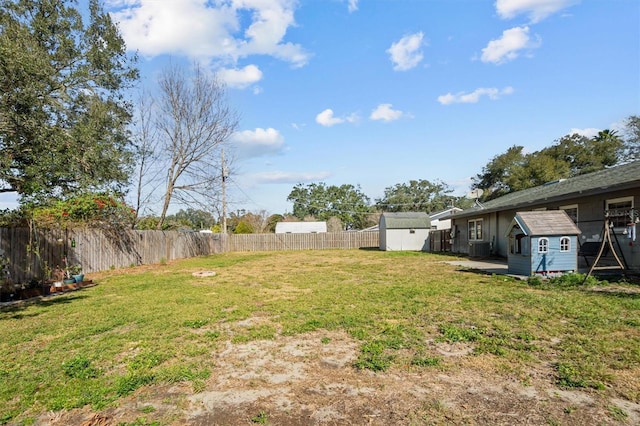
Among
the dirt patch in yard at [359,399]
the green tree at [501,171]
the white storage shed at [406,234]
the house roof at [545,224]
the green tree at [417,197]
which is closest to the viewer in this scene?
the dirt patch in yard at [359,399]

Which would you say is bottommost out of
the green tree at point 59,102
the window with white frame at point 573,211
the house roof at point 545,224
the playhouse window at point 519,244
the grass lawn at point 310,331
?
the grass lawn at point 310,331

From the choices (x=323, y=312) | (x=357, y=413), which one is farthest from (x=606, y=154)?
(x=357, y=413)

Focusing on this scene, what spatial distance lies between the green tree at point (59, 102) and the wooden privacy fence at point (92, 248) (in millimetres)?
1930

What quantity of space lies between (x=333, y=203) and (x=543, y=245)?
49.2 metres

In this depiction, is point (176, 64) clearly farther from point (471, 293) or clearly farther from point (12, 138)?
point (471, 293)

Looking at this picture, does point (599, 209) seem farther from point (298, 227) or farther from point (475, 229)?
point (298, 227)

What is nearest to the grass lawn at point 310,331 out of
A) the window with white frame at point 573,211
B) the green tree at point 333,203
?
the window with white frame at point 573,211

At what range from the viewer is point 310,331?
4.76 m

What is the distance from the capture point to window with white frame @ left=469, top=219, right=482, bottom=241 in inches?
749

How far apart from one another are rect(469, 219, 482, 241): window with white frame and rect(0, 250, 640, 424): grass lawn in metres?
11.8

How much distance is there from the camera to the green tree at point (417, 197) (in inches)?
2212

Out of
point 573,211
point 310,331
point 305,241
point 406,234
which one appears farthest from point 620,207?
point 305,241

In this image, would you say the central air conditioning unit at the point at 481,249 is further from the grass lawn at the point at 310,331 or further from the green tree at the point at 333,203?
the green tree at the point at 333,203

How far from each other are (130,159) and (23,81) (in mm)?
3715
